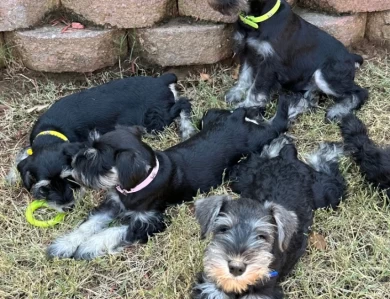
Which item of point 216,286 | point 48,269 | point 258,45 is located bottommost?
point 48,269

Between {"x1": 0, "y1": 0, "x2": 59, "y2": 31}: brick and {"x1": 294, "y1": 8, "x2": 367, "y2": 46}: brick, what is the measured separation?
2592mm

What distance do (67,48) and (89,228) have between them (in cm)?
203

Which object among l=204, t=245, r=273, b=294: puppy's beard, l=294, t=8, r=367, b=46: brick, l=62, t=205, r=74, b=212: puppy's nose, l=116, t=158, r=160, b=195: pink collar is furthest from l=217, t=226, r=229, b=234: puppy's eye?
l=294, t=8, r=367, b=46: brick

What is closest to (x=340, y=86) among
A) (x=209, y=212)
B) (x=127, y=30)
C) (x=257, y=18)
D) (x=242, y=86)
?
(x=242, y=86)

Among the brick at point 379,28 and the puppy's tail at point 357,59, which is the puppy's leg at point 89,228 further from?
the brick at point 379,28

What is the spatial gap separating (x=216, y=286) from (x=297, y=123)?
7.69 ft

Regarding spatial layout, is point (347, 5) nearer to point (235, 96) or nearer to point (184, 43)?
point (235, 96)

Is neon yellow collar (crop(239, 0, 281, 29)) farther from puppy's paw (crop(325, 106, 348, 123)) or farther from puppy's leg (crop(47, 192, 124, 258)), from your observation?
puppy's leg (crop(47, 192, 124, 258))

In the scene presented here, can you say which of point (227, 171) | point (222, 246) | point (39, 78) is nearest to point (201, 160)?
point (227, 171)

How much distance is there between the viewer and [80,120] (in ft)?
16.0

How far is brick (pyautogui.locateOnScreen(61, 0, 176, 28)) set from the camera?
17.3 ft

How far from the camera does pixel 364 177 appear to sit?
14.7ft

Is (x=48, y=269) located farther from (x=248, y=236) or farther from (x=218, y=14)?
(x=218, y=14)

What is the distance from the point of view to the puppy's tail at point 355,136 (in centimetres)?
450
